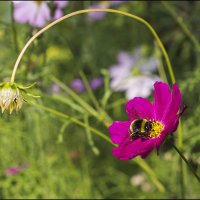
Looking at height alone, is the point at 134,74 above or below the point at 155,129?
above

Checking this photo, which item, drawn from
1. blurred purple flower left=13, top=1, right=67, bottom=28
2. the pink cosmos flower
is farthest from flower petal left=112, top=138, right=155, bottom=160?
Result: blurred purple flower left=13, top=1, right=67, bottom=28

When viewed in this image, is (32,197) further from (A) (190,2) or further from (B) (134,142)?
(A) (190,2)

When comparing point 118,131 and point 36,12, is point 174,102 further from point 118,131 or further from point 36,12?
point 36,12

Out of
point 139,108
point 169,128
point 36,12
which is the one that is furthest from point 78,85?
point 169,128

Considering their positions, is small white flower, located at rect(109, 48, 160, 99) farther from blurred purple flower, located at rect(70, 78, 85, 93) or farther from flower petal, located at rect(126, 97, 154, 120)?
flower petal, located at rect(126, 97, 154, 120)

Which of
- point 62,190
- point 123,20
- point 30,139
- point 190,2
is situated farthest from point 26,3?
point 123,20

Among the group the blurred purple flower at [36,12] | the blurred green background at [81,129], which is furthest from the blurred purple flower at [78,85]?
the blurred purple flower at [36,12]
